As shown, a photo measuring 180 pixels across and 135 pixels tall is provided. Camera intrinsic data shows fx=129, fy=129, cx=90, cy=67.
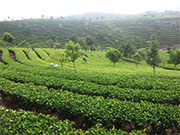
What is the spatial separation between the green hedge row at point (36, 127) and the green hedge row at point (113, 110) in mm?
1913

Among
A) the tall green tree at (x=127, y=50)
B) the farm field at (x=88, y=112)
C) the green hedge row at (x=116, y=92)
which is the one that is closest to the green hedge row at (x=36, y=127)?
the farm field at (x=88, y=112)

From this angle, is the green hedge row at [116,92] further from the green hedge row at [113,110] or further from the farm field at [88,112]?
the green hedge row at [113,110]

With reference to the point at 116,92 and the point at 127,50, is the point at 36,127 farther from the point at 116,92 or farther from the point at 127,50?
the point at 127,50

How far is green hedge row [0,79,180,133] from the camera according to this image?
11.7 m

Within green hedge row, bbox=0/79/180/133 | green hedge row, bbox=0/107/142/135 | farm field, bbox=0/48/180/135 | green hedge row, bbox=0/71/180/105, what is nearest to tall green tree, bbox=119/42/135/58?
green hedge row, bbox=0/71/180/105

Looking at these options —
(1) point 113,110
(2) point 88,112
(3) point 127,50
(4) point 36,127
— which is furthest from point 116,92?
(3) point 127,50

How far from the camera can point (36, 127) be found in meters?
10.3

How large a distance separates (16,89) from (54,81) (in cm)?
638

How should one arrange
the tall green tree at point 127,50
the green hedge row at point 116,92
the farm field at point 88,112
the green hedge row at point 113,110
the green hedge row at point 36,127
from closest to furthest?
the green hedge row at point 36,127 → the farm field at point 88,112 → the green hedge row at point 113,110 → the green hedge row at point 116,92 → the tall green tree at point 127,50

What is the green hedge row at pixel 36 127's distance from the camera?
9.62m

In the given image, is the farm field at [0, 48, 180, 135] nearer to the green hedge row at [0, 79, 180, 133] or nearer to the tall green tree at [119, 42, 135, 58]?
the green hedge row at [0, 79, 180, 133]

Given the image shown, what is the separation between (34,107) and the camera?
16078mm

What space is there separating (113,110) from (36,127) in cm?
698

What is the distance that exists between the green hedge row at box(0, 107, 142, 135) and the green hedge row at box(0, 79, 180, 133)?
1913 millimetres
